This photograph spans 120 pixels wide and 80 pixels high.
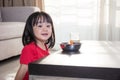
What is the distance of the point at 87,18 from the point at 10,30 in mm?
1442

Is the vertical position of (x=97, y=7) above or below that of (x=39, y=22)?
above

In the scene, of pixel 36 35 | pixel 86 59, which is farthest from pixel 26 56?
pixel 86 59

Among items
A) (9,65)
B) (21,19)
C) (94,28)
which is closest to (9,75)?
(9,65)

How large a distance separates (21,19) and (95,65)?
2573 millimetres

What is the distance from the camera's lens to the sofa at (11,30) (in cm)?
252

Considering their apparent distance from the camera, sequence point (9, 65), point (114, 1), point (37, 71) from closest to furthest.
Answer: point (37, 71), point (9, 65), point (114, 1)

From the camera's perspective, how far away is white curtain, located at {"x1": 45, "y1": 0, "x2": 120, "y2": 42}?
3512mm

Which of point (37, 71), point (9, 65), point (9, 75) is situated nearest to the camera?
point (37, 71)

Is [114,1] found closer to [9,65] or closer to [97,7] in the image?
[97,7]

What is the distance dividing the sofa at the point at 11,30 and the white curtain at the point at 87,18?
686 millimetres

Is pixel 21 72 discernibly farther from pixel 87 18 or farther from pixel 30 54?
pixel 87 18

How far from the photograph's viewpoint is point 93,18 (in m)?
3.61

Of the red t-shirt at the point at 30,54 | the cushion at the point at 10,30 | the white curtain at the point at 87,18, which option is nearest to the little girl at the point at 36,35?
the red t-shirt at the point at 30,54

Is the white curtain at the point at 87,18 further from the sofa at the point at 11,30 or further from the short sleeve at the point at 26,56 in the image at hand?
the short sleeve at the point at 26,56
